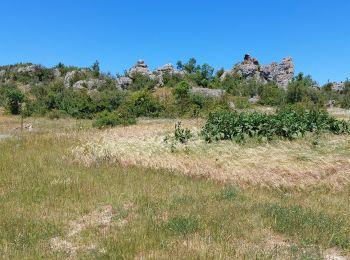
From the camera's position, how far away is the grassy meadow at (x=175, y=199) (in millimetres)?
6750

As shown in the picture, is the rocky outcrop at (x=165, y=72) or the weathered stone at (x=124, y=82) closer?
the weathered stone at (x=124, y=82)

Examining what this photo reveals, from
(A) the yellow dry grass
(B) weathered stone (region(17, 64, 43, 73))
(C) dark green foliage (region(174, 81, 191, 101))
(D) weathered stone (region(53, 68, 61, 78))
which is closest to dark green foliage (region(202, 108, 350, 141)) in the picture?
(A) the yellow dry grass

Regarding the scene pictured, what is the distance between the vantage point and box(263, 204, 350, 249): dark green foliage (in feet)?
23.5

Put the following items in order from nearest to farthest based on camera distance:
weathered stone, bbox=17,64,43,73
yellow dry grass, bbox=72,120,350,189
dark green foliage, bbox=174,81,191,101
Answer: yellow dry grass, bbox=72,120,350,189
dark green foliage, bbox=174,81,191,101
weathered stone, bbox=17,64,43,73

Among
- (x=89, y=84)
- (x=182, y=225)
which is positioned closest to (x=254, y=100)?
(x=89, y=84)

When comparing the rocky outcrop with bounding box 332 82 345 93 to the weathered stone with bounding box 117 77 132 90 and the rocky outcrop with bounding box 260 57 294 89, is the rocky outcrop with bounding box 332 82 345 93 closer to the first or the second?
the rocky outcrop with bounding box 260 57 294 89

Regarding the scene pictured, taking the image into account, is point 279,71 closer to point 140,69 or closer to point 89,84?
point 140,69

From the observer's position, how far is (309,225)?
25.4 ft

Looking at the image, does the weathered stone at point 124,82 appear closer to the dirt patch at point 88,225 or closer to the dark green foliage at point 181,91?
the dark green foliage at point 181,91

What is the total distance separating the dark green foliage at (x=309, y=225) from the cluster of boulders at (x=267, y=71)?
72.2 m

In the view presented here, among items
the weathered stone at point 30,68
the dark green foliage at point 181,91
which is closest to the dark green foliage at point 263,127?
the dark green foliage at point 181,91

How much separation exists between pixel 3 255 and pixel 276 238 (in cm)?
460

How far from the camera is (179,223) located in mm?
7590

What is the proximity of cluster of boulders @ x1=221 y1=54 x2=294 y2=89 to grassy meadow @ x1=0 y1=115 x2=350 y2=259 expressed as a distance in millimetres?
66345
